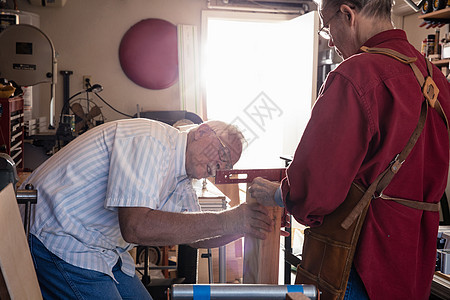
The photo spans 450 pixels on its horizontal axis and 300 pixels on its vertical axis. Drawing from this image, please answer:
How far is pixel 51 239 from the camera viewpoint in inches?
56.7

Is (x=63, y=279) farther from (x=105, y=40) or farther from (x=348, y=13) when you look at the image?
(x=105, y=40)

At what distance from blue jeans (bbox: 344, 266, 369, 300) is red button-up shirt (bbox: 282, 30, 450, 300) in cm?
3

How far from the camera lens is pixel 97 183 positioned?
1.46 m

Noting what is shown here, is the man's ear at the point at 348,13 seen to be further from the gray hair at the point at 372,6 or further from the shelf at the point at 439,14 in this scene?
the shelf at the point at 439,14

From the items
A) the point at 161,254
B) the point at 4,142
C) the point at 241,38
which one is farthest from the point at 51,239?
the point at 241,38

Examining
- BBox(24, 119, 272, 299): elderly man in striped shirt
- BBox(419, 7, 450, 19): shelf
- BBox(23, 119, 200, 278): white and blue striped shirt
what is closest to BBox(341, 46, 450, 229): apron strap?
BBox(24, 119, 272, 299): elderly man in striped shirt

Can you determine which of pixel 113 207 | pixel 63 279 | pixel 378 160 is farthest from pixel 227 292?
pixel 63 279

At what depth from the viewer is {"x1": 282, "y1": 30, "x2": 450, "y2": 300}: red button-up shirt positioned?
1.09 m

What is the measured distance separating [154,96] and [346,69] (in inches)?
198

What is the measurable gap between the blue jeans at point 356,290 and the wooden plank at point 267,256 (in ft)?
0.61

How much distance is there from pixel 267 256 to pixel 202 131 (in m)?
0.53

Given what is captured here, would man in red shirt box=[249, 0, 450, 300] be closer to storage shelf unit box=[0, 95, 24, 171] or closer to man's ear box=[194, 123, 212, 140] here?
man's ear box=[194, 123, 212, 140]

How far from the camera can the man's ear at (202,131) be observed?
62.7 inches

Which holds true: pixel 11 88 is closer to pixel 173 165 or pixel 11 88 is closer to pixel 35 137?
pixel 35 137
